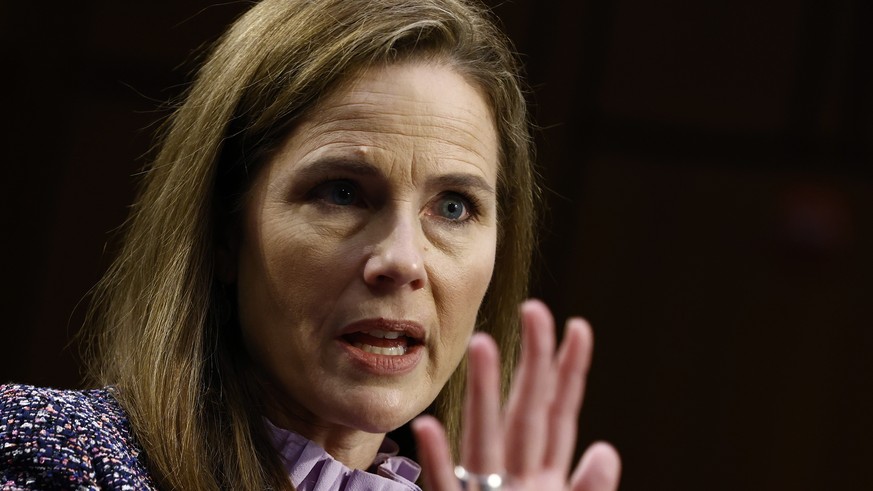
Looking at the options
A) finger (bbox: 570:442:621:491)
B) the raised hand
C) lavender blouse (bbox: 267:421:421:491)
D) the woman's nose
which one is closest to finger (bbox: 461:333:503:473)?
the raised hand

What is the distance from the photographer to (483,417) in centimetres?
111

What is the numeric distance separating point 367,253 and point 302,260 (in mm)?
93

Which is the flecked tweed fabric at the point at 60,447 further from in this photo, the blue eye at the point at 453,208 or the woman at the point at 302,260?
the blue eye at the point at 453,208

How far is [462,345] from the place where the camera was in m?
1.68

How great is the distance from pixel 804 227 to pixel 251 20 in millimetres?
2109

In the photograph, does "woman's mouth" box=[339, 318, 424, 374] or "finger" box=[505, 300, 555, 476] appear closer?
"finger" box=[505, 300, 555, 476]

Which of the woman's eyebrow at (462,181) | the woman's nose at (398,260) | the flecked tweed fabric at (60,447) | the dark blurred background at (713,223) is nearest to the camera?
the flecked tweed fabric at (60,447)

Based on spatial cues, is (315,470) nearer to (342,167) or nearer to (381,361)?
(381,361)

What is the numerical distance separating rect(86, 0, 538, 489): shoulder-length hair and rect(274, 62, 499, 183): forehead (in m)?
0.02

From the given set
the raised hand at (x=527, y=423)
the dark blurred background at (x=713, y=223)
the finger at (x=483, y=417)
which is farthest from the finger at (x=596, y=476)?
the dark blurred background at (x=713, y=223)

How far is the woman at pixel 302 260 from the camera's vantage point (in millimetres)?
1533

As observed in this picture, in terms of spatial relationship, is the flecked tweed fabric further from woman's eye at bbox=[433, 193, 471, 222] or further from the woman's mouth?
woman's eye at bbox=[433, 193, 471, 222]

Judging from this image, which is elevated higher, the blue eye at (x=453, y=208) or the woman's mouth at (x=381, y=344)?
the blue eye at (x=453, y=208)

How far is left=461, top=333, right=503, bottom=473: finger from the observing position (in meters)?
1.09
